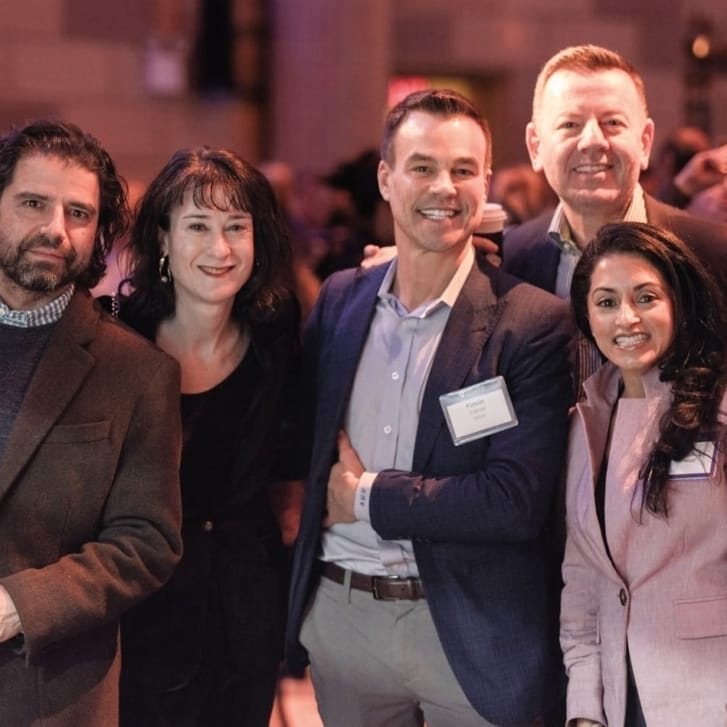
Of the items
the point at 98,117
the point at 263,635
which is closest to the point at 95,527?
the point at 263,635

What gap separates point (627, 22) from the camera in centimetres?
923

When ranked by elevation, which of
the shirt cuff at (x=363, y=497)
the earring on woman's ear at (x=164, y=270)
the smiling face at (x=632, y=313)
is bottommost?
the shirt cuff at (x=363, y=497)

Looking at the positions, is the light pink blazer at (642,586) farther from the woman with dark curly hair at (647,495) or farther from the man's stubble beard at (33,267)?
the man's stubble beard at (33,267)

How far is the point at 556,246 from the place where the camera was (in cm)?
308

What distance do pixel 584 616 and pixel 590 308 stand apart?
24.2 inches

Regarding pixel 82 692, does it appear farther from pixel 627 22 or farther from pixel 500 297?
pixel 627 22

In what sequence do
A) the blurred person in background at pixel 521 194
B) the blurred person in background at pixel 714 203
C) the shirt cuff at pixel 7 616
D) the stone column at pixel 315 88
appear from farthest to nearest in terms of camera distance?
the stone column at pixel 315 88 < the blurred person in background at pixel 521 194 < the blurred person in background at pixel 714 203 < the shirt cuff at pixel 7 616

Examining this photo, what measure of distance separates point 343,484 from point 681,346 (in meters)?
0.74

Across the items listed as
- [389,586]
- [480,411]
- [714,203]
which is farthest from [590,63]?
[389,586]

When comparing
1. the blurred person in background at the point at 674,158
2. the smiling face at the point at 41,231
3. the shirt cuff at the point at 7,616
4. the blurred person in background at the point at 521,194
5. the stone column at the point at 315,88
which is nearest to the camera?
the shirt cuff at the point at 7,616

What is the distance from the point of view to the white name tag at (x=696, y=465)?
7.89 ft

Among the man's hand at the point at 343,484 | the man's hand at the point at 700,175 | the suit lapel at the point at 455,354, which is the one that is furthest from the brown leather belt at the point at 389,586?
the man's hand at the point at 700,175

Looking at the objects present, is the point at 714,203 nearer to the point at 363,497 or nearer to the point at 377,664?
the point at 363,497

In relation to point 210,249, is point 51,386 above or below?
below
